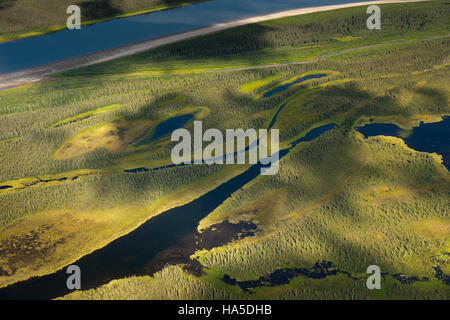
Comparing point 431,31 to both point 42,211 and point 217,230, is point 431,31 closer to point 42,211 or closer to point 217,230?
point 217,230

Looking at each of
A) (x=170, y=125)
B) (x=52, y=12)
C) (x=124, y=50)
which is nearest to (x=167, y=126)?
(x=170, y=125)

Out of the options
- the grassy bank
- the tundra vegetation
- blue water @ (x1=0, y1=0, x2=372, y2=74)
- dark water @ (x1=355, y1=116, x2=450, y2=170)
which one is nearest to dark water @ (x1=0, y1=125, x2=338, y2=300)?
the tundra vegetation

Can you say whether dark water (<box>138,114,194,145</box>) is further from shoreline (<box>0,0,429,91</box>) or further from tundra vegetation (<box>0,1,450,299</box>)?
shoreline (<box>0,0,429,91</box>)

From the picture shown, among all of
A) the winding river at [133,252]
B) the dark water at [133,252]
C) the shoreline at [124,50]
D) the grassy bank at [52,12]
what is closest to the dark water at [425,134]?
the winding river at [133,252]

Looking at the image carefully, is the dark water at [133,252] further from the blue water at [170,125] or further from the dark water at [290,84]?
the dark water at [290,84]

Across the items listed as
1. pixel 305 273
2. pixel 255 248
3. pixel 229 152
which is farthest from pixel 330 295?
pixel 229 152

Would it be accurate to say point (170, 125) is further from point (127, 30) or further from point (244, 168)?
point (127, 30)
